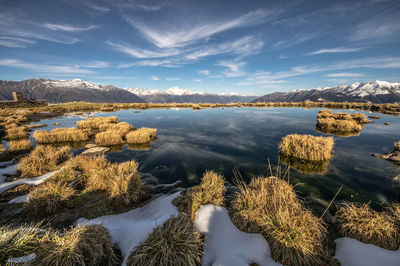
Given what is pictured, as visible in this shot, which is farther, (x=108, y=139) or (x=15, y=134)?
(x=15, y=134)

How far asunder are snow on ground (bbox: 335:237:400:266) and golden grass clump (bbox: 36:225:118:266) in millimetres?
8290

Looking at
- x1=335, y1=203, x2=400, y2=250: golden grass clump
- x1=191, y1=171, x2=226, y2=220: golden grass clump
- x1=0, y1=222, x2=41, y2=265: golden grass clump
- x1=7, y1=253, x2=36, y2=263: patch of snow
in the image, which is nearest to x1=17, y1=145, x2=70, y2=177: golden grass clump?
x1=0, y1=222, x2=41, y2=265: golden grass clump

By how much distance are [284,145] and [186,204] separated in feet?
50.2

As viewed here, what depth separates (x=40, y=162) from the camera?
12586 mm

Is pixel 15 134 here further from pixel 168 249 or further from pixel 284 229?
pixel 284 229

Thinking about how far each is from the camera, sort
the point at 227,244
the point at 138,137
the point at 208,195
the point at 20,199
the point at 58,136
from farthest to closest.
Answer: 1. the point at 138,137
2. the point at 58,136
3. the point at 20,199
4. the point at 208,195
5. the point at 227,244

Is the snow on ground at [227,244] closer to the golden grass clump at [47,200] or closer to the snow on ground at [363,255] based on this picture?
the snow on ground at [363,255]

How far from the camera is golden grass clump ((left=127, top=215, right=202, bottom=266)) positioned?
15.5 feet

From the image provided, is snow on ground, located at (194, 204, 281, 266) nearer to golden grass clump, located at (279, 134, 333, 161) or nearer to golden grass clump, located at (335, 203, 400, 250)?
golden grass clump, located at (335, 203, 400, 250)

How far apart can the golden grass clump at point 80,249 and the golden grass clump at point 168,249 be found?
1024 millimetres

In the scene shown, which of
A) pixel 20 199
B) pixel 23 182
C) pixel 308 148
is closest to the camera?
pixel 20 199

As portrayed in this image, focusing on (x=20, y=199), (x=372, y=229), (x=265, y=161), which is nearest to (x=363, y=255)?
(x=372, y=229)

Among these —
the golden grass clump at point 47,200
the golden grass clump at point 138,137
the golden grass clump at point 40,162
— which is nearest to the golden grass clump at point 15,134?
the golden grass clump at point 40,162

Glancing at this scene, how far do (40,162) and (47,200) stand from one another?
23.1ft
